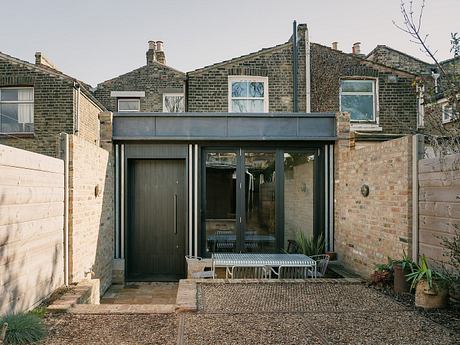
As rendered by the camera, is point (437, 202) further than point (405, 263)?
No

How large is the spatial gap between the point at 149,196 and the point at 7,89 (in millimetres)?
7525

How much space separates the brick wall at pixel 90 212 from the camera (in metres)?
5.80

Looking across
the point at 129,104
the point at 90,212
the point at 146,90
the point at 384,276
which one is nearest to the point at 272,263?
the point at 384,276

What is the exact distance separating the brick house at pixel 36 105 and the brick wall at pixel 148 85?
3833 mm

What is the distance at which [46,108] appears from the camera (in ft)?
40.4

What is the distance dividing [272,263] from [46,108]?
30.6 ft

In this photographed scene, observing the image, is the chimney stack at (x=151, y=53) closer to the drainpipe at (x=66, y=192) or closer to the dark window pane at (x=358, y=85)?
the dark window pane at (x=358, y=85)

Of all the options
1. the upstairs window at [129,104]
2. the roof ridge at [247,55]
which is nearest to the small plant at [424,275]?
the roof ridge at [247,55]

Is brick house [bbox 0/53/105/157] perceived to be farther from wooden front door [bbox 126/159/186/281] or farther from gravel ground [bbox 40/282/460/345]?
gravel ground [bbox 40/282/460/345]

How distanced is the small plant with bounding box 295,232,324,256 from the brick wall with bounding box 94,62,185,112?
31.9 ft

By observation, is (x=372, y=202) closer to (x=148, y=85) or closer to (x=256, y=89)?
(x=256, y=89)

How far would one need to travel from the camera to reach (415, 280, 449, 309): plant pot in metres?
4.71

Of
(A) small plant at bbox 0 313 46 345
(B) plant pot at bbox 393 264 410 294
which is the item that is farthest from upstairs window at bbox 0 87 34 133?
(B) plant pot at bbox 393 264 410 294

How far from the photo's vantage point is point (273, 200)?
8.45 meters
